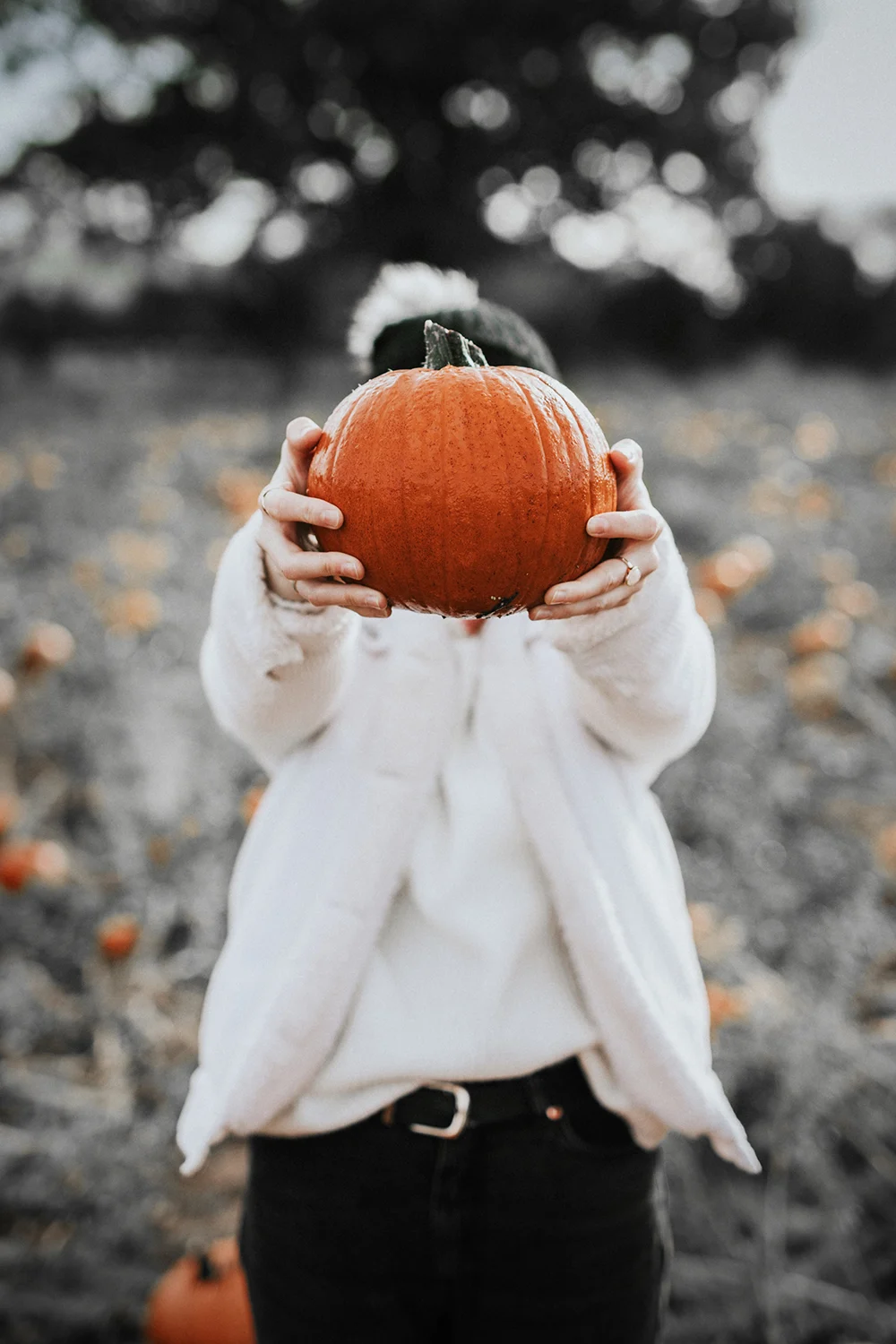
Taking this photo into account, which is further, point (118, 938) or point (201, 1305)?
point (118, 938)

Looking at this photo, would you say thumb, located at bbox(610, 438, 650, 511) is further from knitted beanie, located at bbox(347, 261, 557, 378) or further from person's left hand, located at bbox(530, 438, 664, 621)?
knitted beanie, located at bbox(347, 261, 557, 378)

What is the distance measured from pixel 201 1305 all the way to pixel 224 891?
1061 mm

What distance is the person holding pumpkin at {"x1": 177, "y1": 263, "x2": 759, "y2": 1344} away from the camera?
3.92 feet

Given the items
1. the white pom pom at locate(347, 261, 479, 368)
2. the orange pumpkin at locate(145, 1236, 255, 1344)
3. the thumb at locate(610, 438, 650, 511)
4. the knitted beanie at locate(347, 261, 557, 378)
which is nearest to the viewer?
the thumb at locate(610, 438, 650, 511)

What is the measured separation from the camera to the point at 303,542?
1.05 metres

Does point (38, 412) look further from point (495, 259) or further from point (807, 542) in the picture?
point (495, 259)

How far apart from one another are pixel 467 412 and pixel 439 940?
0.71m

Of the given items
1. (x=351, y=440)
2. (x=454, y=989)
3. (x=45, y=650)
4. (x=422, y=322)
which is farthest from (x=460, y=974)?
(x=45, y=650)

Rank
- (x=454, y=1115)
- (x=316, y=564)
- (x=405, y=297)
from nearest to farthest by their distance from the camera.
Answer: (x=316, y=564) → (x=454, y=1115) → (x=405, y=297)

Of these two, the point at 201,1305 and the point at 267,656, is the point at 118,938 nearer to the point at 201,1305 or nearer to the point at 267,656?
the point at 201,1305

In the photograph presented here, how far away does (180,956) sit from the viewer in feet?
8.19

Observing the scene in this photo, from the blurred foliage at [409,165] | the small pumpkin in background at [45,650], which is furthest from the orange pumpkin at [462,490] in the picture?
the blurred foliage at [409,165]

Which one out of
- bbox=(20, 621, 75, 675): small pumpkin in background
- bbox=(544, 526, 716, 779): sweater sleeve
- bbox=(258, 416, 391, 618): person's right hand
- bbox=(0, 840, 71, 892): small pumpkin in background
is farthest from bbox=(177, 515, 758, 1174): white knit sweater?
bbox=(20, 621, 75, 675): small pumpkin in background

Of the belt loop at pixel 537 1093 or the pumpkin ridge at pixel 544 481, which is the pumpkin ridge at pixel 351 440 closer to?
the pumpkin ridge at pixel 544 481
